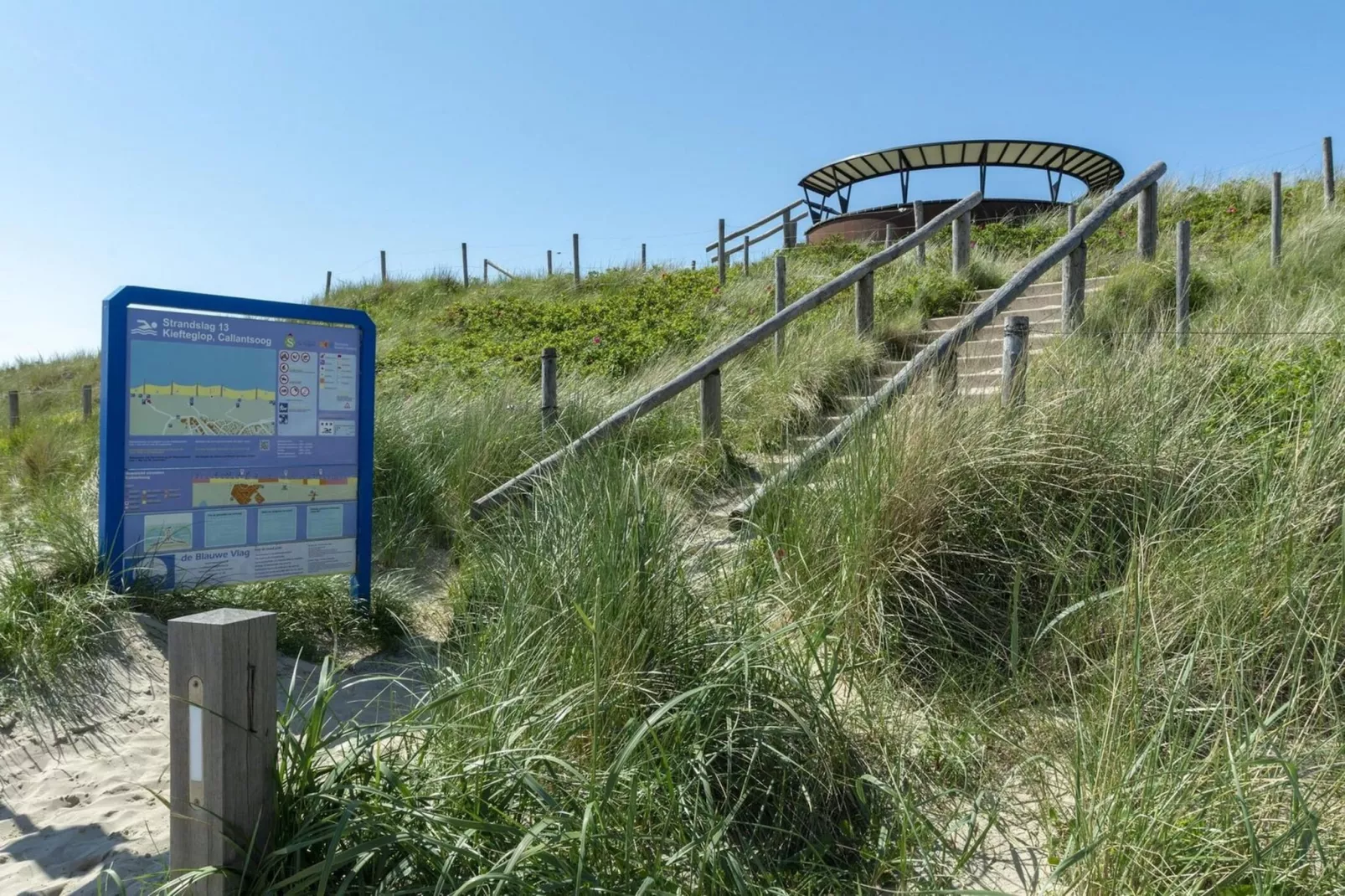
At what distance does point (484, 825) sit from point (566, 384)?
22.2ft

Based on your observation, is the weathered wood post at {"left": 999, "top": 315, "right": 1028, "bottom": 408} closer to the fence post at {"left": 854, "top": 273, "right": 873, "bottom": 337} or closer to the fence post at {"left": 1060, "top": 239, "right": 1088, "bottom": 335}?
the fence post at {"left": 1060, "top": 239, "right": 1088, "bottom": 335}

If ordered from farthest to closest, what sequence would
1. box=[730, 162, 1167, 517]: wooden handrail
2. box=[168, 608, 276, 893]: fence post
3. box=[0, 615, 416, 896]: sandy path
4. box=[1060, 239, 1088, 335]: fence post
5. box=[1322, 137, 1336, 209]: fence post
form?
box=[1322, 137, 1336, 209]: fence post < box=[1060, 239, 1088, 335]: fence post < box=[730, 162, 1167, 517]: wooden handrail < box=[0, 615, 416, 896]: sandy path < box=[168, 608, 276, 893]: fence post

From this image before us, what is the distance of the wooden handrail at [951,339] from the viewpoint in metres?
4.53

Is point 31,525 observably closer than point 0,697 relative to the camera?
No

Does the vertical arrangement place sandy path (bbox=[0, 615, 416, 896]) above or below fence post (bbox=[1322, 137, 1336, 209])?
below

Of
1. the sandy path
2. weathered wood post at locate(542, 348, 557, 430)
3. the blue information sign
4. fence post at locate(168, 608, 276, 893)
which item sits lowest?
the sandy path

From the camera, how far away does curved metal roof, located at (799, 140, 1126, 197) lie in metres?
19.7

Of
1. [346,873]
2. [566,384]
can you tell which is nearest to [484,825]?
[346,873]

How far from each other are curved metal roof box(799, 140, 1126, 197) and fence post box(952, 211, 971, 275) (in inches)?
358

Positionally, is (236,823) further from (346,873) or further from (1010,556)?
(1010,556)

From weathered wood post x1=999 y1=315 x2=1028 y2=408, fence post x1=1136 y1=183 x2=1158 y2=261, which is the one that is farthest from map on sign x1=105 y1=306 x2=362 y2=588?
fence post x1=1136 y1=183 x2=1158 y2=261

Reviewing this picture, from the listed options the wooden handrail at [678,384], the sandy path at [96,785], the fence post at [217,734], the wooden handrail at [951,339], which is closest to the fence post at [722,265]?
the wooden handrail at [678,384]

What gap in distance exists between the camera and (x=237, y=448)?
15.1ft

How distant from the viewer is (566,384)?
8.65 m
